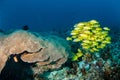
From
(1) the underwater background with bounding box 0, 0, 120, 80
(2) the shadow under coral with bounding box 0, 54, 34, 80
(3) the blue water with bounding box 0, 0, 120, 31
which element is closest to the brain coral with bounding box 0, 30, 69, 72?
(1) the underwater background with bounding box 0, 0, 120, 80

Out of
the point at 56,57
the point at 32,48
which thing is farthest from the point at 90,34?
the point at 32,48

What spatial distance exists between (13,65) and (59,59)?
187 centimetres

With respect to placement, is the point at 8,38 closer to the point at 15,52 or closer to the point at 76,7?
the point at 15,52

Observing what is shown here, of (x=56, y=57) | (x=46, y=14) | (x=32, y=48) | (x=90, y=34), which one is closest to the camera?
(x=32, y=48)

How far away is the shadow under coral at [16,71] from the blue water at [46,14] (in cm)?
3752

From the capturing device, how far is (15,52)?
8.97m

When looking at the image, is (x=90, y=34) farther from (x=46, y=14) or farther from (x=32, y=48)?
(x=46, y=14)

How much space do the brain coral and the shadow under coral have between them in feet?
1.55

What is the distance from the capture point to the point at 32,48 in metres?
9.11

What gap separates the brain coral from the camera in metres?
8.97

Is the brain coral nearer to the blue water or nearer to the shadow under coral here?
the shadow under coral

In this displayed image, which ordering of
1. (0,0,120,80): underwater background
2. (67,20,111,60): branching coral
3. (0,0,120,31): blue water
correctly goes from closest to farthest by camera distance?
(0,0,120,80): underwater background, (67,20,111,60): branching coral, (0,0,120,31): blue water

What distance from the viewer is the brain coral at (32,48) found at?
8.97m

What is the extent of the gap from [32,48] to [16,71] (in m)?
1.47
